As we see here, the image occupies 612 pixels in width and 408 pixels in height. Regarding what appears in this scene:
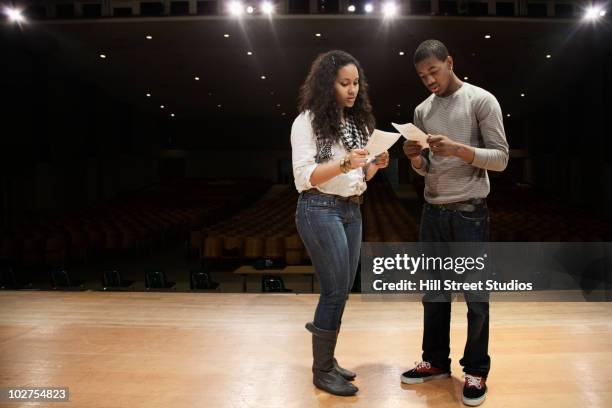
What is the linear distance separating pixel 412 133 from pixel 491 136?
279 millimetres

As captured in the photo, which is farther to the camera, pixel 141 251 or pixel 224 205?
pixel 224 205

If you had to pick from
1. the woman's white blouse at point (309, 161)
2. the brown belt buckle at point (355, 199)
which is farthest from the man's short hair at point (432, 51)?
the brown belt buckle at point (355, 199)

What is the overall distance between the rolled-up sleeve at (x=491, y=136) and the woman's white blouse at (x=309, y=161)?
405 millimetres

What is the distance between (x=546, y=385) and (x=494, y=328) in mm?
669

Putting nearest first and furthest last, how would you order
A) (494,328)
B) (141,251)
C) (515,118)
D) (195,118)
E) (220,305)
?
1. (494,328)
2. (220,305)
3. (141,251)
4. (515,118)
5. (195,118)

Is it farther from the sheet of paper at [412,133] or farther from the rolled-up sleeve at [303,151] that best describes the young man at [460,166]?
the rolled-up sleeve at [303,151]

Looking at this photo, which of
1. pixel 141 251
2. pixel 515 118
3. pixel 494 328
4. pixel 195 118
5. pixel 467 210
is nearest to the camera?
pixel 467 210

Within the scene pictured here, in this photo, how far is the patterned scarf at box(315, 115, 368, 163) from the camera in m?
1.68

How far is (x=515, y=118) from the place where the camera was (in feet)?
61.7

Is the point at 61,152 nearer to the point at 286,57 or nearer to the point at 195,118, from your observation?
the point at 286,57

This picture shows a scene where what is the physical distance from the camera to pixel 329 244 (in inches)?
65.7

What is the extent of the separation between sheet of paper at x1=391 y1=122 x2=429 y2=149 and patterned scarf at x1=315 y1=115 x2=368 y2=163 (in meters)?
0.17

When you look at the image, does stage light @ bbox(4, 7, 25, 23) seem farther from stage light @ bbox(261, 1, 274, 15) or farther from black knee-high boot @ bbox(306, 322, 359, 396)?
black knee-high boot @ bbox(306, 322, 359, 396)

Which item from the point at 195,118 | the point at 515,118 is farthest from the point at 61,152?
the point at 515,118
